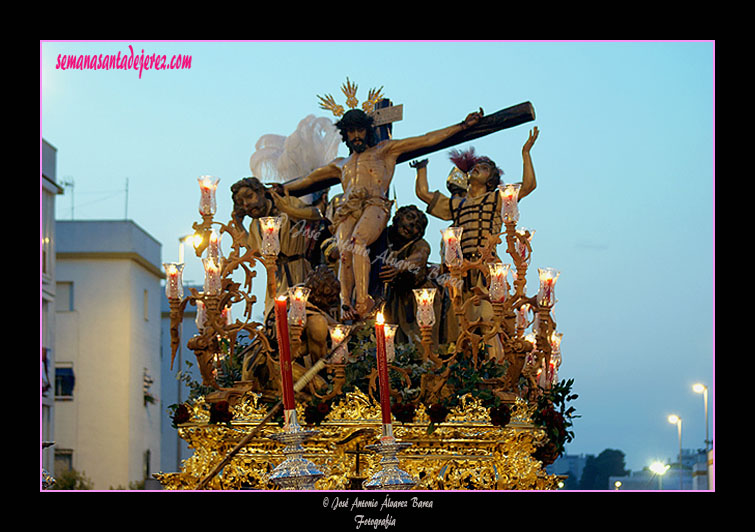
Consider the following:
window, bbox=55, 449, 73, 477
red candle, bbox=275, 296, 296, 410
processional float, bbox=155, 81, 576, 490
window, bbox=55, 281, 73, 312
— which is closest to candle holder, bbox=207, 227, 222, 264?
processional float, bbox=155, 81, 576, 490

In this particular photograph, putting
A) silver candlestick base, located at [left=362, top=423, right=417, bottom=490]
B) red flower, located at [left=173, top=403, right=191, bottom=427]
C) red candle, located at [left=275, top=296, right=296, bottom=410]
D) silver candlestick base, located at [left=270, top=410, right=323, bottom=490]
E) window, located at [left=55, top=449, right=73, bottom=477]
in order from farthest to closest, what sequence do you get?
window, located at [left=55, top=449, right=73, bottom=477], red flower, located at [left=173, top=403, right=191, bottom=427], silver candlestick base, located at [left=362, top=423, right=417, bottom=490], red candle, located at [left=275, top=296, right=296, bottom=410], silver candlestick base, located at [left=270, top=410, right=323, bottom=490]

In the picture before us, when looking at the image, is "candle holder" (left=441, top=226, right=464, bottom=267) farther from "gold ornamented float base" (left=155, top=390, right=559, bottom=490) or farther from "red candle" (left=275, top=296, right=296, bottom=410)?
"red candle" (left=275, top=296, right=296, bottom=410)

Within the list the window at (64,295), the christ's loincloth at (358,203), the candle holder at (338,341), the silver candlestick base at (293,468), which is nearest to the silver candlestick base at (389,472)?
the silver candlestick base at (293,468)

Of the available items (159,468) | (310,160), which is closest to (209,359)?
(310,160)

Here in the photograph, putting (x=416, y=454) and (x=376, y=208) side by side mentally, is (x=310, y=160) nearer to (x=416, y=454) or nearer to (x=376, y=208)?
(x=376, y=208)

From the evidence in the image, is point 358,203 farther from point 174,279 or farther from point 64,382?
point 64,382

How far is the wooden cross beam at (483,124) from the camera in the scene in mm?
17984

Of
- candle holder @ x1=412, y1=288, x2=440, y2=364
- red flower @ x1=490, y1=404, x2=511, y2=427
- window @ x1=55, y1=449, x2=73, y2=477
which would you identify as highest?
candle holder @ x1=412, y1=288, x2=440, y2=364

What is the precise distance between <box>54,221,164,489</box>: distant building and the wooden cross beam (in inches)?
899

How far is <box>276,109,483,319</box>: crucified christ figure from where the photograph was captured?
1788 centimetres

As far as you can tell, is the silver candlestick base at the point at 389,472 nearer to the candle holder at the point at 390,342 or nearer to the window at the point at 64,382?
the candle holder at the point at 390,342

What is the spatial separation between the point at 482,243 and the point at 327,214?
7.90ft

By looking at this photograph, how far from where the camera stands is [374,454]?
1570 cm

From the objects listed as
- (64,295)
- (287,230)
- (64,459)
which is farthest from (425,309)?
(64,295)
